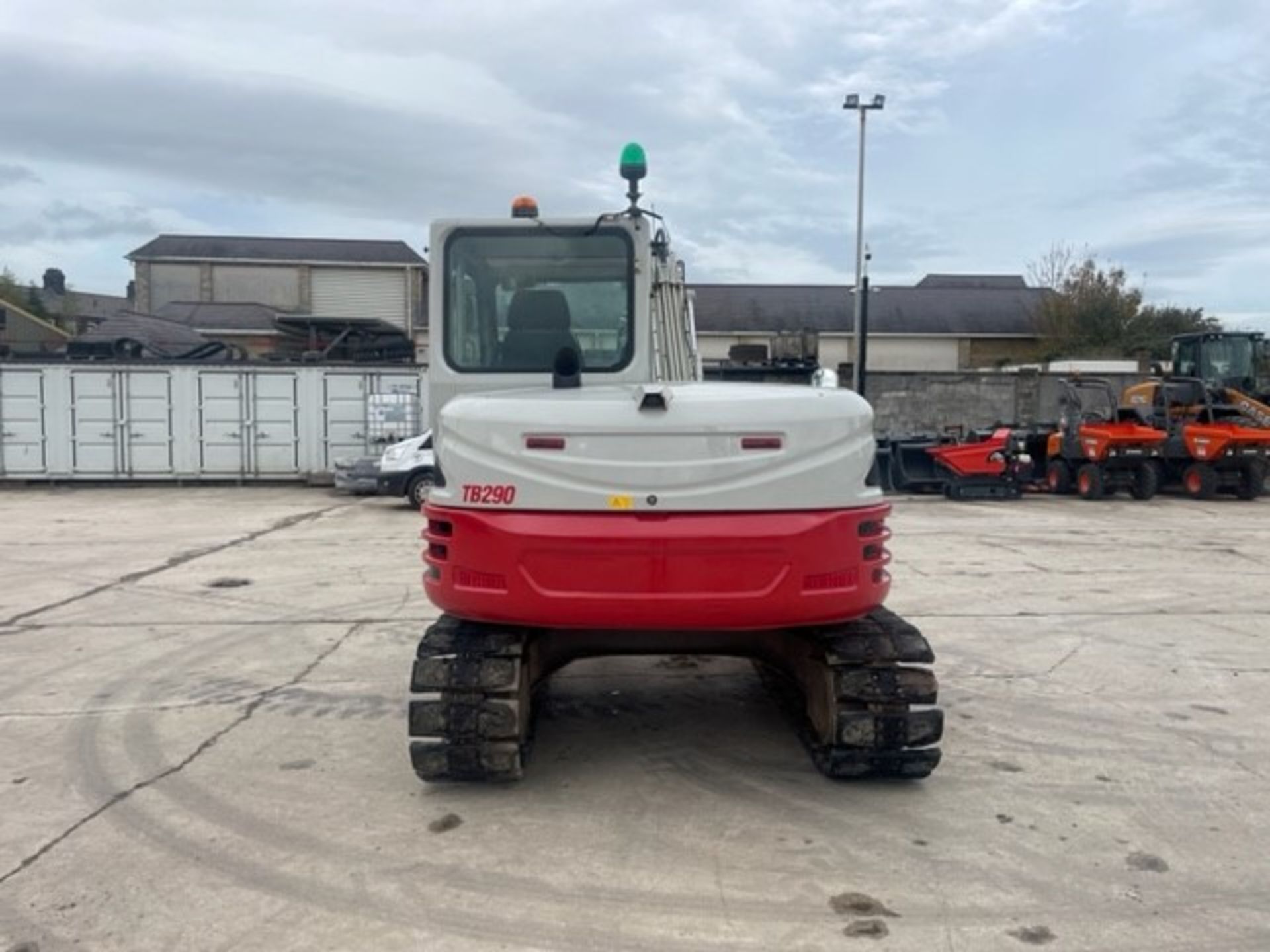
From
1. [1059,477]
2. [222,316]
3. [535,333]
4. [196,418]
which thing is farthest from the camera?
[222,316]

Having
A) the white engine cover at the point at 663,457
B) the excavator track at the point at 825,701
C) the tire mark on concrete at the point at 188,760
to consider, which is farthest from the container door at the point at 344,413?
the white engine cover at the point at 663,457

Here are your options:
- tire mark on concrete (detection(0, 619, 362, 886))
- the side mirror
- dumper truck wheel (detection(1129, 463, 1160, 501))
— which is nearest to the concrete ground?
tire mark on concrete (detection(0, 619, 362, 886))

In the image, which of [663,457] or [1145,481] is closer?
[663,457]

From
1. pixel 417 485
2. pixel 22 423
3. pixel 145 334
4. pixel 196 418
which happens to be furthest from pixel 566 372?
pixel 145 334

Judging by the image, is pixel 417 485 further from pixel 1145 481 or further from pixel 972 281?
pixel 972 281

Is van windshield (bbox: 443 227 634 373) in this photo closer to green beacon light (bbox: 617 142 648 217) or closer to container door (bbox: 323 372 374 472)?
green beacon light (bbox: 617 142 648 217)

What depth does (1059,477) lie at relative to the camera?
70.8 feet

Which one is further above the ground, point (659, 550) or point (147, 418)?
point (659, 550)

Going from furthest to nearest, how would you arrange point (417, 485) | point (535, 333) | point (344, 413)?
1. point (344, 413)
2. point (417, 485)
3. point (535, 333)

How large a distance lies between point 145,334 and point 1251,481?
1015 inches

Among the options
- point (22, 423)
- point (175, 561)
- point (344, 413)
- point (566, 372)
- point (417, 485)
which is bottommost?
point (175, 561)

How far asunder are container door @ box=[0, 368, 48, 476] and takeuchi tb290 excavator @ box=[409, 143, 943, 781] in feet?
71.0

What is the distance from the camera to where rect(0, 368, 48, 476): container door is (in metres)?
→ 23.1

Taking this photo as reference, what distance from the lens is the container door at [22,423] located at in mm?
23094
